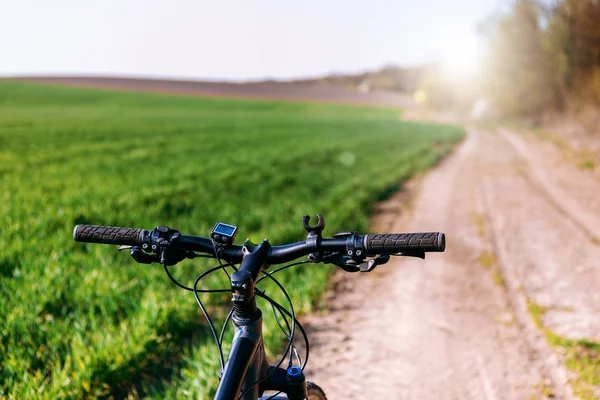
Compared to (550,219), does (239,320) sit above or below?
above

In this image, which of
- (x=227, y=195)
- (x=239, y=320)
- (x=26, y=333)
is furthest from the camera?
(x=227, y=195)

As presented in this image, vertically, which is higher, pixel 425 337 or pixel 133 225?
pixel 133 225

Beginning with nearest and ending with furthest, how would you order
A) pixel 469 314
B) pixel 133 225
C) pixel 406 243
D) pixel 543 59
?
pixel 406 243, pixel 469 314, pixel 133 225, pixel 543 59

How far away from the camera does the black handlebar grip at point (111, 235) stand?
7.23ft

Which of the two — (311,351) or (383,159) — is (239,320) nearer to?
(311,351)

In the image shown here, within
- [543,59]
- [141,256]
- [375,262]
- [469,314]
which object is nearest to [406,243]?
[375,262]

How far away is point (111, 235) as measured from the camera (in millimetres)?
2275

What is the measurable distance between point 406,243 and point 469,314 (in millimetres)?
4067

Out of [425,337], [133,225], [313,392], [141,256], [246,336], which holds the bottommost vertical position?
[425,337]

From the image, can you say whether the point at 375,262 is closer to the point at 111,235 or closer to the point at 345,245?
the point at 345,245

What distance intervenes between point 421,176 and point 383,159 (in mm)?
3024

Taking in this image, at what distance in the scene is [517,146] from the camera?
987 inches

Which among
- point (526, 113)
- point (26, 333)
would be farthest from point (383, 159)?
point (526, 113)

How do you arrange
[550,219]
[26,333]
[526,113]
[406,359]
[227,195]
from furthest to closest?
[526,113] < [227,195] < [550,219] < [406,359] < [26,333]
